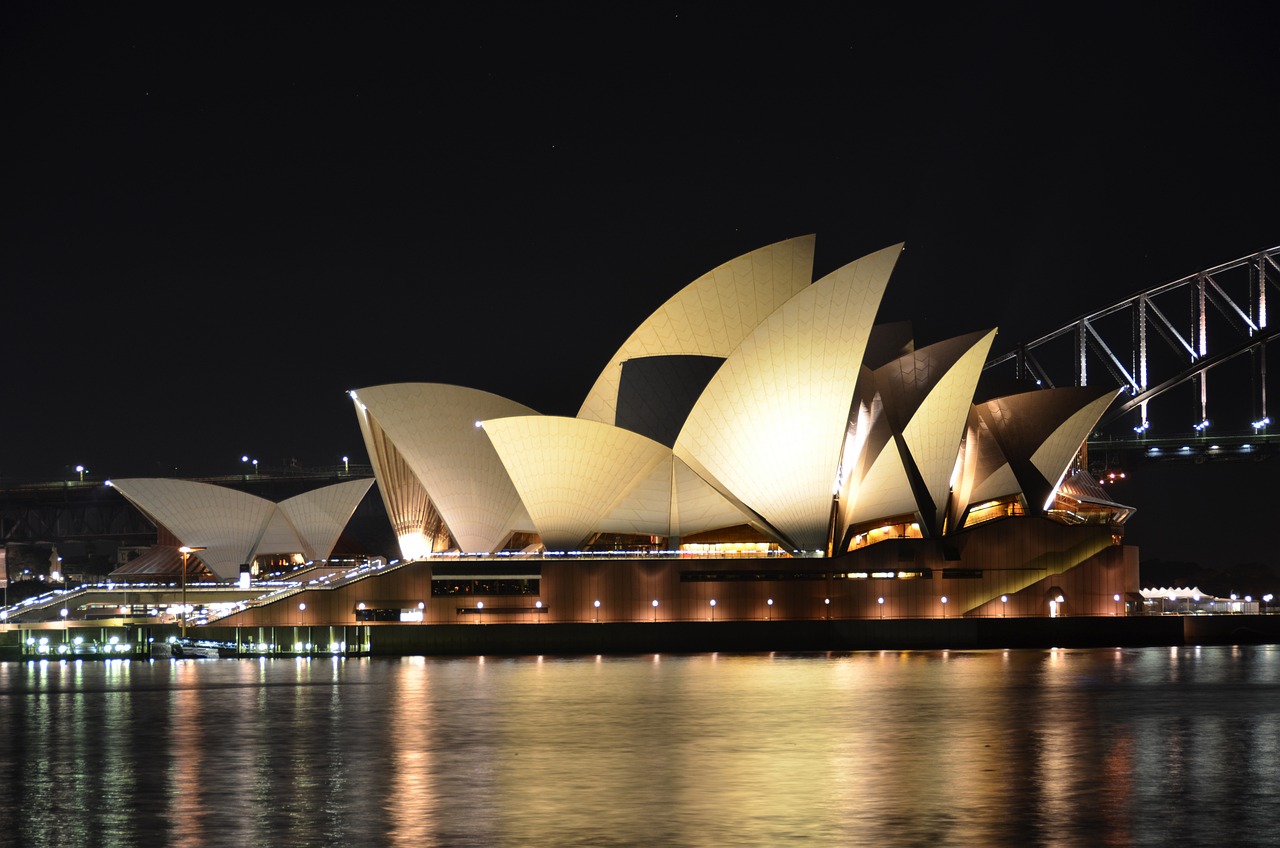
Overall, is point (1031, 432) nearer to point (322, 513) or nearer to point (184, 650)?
point (184, 650)

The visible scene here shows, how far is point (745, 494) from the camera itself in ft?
209

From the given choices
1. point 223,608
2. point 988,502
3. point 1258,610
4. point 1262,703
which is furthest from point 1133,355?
point 1262,703

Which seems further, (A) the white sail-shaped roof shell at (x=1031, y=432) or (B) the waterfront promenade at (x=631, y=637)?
(A) the white sail-shaped roof shell at (x=1031, y=432)

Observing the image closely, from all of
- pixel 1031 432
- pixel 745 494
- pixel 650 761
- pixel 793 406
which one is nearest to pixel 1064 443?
pixel 1031 432

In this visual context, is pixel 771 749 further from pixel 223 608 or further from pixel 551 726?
pixel 223 608

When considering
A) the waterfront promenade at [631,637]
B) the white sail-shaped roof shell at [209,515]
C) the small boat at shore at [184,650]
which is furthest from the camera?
the white sail-shaped roof shell at [209,515]

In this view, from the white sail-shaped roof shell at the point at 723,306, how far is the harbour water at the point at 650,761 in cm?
2206

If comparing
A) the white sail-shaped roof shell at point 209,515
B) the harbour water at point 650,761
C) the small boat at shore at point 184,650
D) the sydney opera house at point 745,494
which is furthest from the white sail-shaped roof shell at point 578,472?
the white sail-shaped roof shell at point 209,515

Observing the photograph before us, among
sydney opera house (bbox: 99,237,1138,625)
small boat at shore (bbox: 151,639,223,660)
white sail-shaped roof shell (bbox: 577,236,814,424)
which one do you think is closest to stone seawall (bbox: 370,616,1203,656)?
sydney opera house (bbox: 99,237,1138,625)

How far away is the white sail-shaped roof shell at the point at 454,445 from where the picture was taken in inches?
2672

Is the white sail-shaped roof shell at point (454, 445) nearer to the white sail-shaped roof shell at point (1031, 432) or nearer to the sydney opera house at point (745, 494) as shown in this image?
the sydney opera house at point (745, 494)

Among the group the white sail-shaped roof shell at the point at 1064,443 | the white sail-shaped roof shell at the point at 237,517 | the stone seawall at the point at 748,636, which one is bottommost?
the stone seawall at the point at 748,636

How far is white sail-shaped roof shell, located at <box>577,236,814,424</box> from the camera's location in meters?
64.3

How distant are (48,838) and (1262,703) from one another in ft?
92.6
